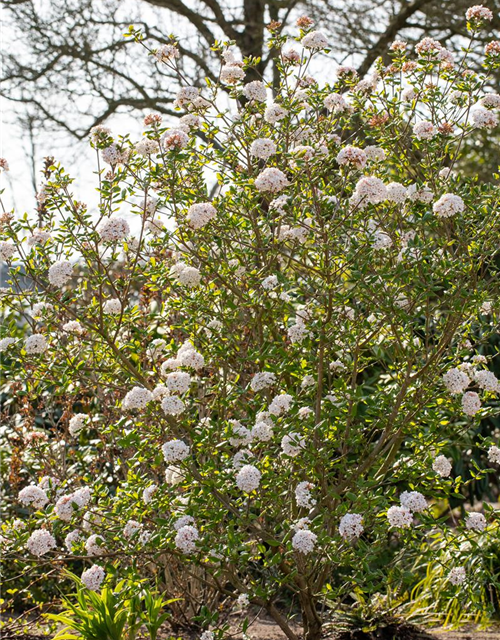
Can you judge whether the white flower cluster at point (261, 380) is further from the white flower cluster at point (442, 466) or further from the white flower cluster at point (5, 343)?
the white flower cluster at point (5, 343)

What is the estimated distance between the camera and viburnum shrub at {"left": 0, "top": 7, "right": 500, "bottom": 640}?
3262 millimetres

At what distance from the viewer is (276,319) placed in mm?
4035

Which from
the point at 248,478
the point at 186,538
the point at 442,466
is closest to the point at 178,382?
the point at 248,478

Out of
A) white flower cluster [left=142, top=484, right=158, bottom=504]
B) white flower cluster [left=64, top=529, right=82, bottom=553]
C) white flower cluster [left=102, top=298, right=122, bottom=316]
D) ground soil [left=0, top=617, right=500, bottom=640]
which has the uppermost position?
white flower cluster [left=102, top=298, right=122, bottom=316]

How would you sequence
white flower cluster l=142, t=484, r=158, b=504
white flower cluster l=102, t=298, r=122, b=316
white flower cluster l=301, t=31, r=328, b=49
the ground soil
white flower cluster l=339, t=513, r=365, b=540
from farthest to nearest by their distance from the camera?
the ground soil → white flower cluster l=102, t=298, r=122, b=316 → white flower cluster l=301, t=31, r=328, b=49 → white flower cluster l=142, t=484, r=158, b=504 → white flower cluster l=339, t=513, r=365, b=540

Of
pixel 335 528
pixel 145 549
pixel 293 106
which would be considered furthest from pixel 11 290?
pixel 335 528

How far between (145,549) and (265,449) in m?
0.72

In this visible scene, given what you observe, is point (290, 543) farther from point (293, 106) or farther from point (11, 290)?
point (293, 106)

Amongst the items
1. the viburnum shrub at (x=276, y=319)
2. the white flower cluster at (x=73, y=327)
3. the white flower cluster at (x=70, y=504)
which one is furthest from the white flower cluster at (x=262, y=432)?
the white flower cluster at (x=73, y=327)

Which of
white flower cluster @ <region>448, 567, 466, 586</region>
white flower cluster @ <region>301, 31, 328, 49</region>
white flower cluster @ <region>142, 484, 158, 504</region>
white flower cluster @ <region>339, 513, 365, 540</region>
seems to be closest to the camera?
white flower cluster @ <region>339, 513, 365, 540</region>

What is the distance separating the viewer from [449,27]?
9.12 metres

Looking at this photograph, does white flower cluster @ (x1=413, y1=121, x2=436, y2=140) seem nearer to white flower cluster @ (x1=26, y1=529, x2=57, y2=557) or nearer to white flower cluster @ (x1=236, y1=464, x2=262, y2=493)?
white flower cluster @ (x1=236, y1=464, x2=262, y2=493)

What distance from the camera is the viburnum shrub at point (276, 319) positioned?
10.7 feet

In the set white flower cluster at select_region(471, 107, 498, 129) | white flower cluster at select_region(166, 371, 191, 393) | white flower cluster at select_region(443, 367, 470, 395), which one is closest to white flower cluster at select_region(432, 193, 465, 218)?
white flower cluster at select_region(471, 107, 498, 129)
